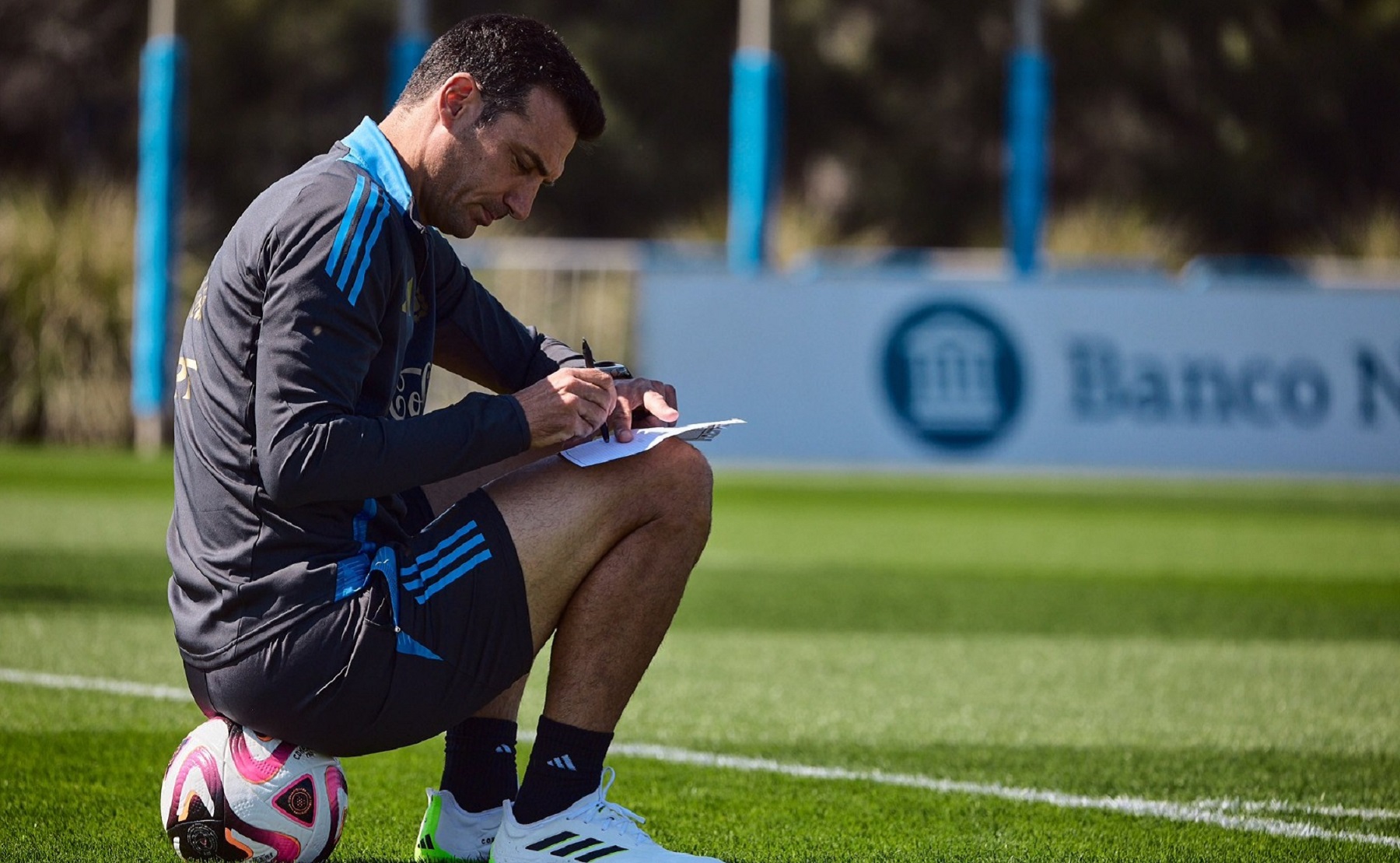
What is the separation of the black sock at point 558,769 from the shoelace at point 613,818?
0.05 metres

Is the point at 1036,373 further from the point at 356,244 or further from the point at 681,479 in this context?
the point at 356,244

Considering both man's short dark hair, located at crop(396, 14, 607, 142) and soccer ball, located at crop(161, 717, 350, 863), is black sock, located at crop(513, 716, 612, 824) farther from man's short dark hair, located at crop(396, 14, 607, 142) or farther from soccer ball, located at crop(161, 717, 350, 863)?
man's short dark hair, located at crop(396, 14, 607, 142)

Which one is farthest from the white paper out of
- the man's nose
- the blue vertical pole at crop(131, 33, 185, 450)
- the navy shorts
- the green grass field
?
the blue vertical pole at crop(131, 33, 185, 450)

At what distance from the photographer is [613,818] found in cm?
360

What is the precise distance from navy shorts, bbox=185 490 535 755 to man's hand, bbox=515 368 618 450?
0.18m

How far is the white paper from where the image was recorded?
3521mm

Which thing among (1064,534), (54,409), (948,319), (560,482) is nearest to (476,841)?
(560,482)

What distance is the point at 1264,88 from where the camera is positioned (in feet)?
110

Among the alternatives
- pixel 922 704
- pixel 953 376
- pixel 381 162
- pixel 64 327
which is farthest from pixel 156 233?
pixel 381 162

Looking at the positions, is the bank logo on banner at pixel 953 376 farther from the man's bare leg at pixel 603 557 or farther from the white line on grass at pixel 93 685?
the man's bare leg at pixel 603 557

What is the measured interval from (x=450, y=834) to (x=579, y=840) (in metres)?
0.42

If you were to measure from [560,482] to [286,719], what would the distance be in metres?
0.66

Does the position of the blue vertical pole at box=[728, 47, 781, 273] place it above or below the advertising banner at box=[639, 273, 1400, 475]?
above

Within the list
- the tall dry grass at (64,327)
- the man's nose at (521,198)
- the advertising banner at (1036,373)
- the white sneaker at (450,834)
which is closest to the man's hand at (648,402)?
the man's nose at (521,198)
